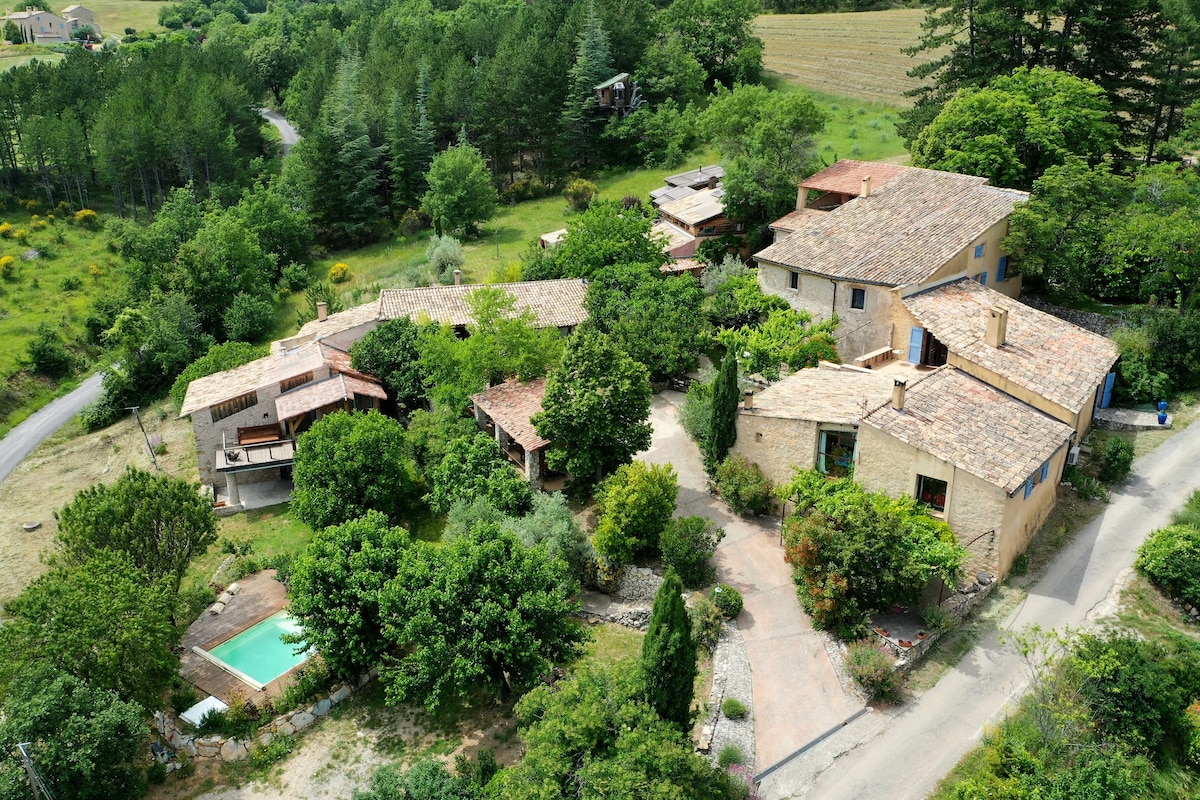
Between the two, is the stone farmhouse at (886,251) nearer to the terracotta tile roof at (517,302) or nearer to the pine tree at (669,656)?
the terracotta tile roof at (517,302)

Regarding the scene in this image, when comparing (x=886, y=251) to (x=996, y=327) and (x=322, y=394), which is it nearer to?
(x=996, y=327)

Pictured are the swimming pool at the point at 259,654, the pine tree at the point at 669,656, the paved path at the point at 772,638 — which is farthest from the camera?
the swimming pool at the point at 259,654

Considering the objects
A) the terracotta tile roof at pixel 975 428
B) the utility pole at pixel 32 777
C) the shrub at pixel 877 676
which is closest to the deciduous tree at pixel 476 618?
the shrub at pixel 877 676

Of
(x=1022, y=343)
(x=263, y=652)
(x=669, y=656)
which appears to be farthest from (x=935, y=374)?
(x=263, y=652)

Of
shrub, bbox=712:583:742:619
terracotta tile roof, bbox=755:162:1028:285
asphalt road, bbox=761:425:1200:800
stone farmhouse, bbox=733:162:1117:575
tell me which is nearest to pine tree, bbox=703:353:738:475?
stone farmhouse, bbox=733:162:1117:575

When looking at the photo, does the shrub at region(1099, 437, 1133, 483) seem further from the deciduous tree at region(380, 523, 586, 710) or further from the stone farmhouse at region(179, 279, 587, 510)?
the stone farmhouse at region(179, 279, 587, 510)

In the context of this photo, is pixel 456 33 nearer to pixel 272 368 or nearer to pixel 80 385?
pixel 80 385

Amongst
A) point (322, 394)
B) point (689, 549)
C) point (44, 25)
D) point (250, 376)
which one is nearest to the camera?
point (689, 549)
